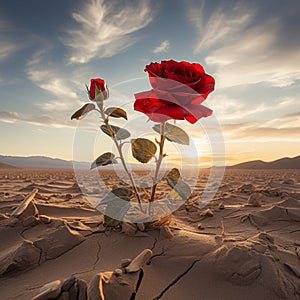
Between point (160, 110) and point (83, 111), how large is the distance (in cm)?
53

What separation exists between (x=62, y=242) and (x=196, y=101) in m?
1.22

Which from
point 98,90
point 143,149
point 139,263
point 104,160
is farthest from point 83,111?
point 139,263

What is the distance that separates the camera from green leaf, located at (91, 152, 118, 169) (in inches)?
58.1

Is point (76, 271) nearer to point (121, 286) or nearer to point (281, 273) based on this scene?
point (121, 286)

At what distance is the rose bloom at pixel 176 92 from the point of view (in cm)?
112

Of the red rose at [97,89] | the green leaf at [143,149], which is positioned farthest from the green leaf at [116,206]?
the red rose at [97,89]

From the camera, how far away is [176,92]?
1101mm

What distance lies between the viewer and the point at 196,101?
3.84 feet

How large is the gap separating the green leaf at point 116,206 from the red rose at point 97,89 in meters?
0.60

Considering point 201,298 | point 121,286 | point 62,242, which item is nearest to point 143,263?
point 121,286

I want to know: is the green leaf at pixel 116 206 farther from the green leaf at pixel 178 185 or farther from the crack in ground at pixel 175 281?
the crack in ground at pixel 175 281

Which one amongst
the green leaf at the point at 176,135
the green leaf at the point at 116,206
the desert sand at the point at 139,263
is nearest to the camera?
the desert sand at the point at 139,263

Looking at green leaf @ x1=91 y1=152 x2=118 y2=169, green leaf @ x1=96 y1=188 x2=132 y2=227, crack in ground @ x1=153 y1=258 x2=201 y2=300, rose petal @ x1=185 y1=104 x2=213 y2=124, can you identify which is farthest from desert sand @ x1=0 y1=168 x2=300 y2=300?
rose petal @ x1=185 y1=104 x2=213 y2=124

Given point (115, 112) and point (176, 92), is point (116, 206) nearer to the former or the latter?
point (115, 112)
